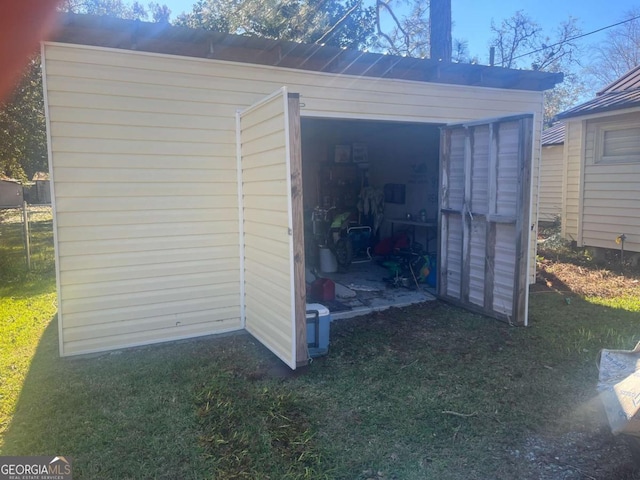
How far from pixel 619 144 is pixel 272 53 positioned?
6.27 meters

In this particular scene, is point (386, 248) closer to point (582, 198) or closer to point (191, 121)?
point (582, 198)

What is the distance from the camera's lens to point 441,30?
7992mm

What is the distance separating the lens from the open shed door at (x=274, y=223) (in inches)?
127

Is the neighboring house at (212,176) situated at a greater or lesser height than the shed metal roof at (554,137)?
lesser

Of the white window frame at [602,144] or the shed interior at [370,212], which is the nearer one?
the shed interior at [370,212]

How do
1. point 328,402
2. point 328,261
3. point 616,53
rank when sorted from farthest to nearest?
point 616,53
point 328,261
point 328,402

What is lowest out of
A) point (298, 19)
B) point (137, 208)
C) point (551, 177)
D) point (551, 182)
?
point (137, 208)

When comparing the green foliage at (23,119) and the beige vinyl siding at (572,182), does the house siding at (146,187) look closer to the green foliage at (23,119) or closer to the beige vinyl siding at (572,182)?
the beige vinyl siding at (572,182)

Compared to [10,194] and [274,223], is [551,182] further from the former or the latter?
[10,194]

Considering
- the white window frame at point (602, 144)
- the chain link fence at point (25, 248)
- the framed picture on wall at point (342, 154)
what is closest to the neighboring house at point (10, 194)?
the chain link fence at point (25, 248)

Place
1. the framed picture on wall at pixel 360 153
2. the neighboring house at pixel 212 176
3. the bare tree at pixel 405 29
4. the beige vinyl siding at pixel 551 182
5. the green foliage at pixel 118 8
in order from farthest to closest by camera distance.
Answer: the beige vinyl siding at pixel 551 182
the bare tree at pixel 405 29
the green foliage at pixel 118 8
the framed picture on wall at pixel 360 153
the neighboring house at pixel 212 176

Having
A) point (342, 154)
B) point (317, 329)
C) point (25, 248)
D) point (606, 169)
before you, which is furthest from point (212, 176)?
point (606, 169)

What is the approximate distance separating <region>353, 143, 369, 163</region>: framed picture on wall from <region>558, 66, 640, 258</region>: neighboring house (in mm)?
3671

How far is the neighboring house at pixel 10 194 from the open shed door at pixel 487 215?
7.00 meters
